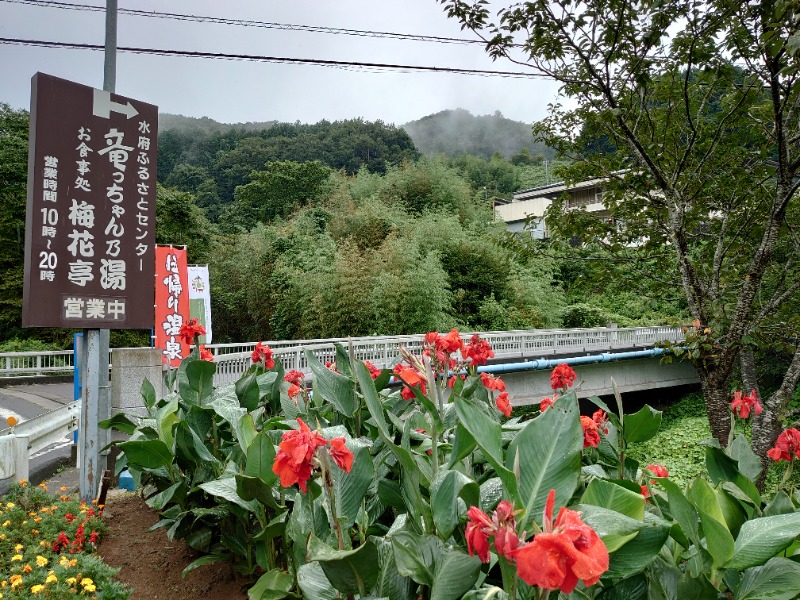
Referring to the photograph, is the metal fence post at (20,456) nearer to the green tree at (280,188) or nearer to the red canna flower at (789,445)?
the red canna flower at (789,445)

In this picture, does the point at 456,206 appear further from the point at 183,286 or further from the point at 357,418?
the point at 357,418

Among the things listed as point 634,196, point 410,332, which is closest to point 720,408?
point 634,196

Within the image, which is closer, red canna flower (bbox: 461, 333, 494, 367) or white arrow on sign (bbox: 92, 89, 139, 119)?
red canna flower (bbox: 461, 333, 494, 367)

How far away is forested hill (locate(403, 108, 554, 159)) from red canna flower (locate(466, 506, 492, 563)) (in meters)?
75.6

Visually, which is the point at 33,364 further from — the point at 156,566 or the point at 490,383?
the point at 490,383

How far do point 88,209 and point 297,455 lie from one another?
280 cm

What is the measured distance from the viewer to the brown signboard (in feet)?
10.1

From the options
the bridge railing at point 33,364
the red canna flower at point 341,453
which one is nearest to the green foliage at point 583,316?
the bridge railing at point 33,364

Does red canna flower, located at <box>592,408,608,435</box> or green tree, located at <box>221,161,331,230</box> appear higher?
green tree, located at <box>221,161,331,230</box>

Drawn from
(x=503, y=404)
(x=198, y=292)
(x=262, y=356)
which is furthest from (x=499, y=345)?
(x=503, y=404)

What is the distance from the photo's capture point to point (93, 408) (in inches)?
125

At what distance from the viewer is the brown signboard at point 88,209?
307 cm

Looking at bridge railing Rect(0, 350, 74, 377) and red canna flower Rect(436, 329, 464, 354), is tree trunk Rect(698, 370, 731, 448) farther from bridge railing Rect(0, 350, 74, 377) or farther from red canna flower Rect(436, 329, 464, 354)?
bridge railing Rect(0, 350, 74, 377)

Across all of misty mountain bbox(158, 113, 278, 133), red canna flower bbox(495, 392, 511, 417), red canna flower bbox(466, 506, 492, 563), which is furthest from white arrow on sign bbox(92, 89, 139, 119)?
misty mountain bbox(158, 113, 278, 133)
